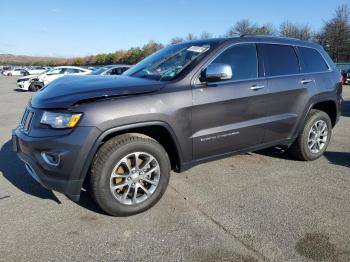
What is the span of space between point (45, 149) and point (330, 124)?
172 inches

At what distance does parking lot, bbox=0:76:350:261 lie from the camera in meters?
2.96

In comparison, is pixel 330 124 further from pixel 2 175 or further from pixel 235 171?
pixel 2 175

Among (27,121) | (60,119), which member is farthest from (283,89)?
(27,121)

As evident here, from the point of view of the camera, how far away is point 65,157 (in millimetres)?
→ 3172

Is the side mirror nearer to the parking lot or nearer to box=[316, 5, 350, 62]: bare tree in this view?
the parking lot

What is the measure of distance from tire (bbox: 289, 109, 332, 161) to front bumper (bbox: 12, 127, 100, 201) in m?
3.22

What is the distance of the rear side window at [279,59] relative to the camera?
4578 millimetres

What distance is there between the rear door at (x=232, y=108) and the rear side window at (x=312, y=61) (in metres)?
1.06

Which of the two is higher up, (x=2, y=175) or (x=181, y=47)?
(x=181, y=47)

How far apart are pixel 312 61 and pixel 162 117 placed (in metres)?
2.88

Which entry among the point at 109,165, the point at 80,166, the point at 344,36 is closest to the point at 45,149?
the point at 80,166

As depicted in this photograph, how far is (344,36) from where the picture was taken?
2085 inches

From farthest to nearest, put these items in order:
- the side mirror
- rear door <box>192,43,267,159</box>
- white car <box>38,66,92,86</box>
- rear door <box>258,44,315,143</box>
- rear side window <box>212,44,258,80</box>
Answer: white car <box>38,66,92,86</box> → rear door <box>258,44,315,143</box> → rear side window <box>212,44,258,80</box> → rear door <box>192,43,267,159</box> → the side mirror

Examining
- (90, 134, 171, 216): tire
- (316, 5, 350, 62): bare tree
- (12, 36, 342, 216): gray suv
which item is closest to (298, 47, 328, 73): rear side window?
(12, 36, 342, 216): gray suv
